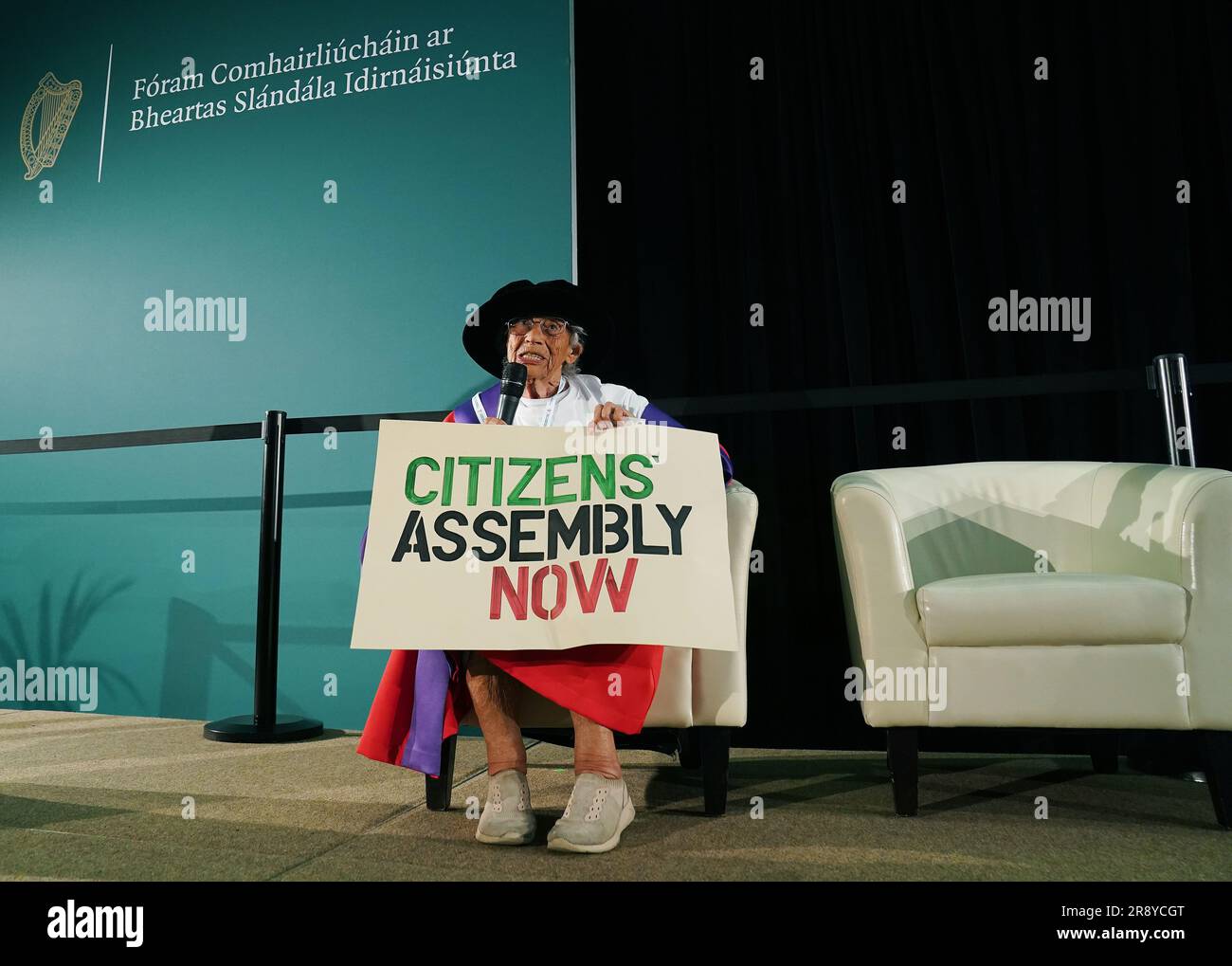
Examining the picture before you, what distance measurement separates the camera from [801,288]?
2.61 m

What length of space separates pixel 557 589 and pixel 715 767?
0.49m

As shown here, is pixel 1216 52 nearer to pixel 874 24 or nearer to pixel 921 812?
pixel 874 24

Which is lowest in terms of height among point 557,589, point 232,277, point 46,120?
point 557,589

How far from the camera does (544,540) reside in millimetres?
1533

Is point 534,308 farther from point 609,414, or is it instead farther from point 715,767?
point 715,767

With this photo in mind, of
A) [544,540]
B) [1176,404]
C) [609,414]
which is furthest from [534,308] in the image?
[1176,404]

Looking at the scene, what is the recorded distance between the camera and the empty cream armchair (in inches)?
60.2

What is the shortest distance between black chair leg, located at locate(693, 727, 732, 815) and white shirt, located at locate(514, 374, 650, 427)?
69 cm

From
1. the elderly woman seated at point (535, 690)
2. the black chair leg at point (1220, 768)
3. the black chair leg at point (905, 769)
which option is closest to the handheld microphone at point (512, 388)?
the elderly woman seated at point (535, 690)

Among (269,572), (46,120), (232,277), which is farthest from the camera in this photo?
(46,120)

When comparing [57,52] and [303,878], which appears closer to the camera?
[303,878]

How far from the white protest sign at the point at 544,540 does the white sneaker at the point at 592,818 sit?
0.78 feet
